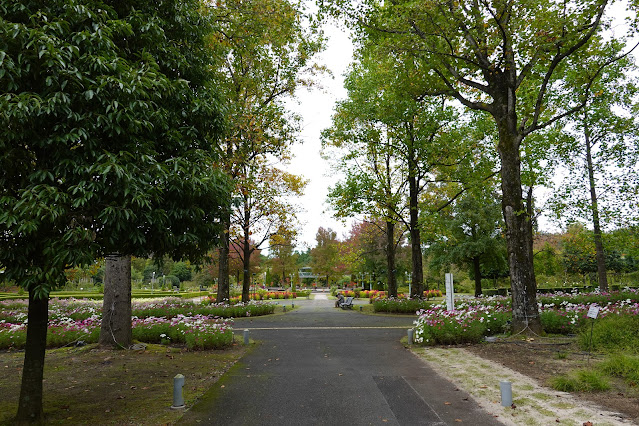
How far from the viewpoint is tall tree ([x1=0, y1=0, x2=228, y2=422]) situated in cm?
315

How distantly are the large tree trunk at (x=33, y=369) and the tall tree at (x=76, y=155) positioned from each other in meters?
0.01

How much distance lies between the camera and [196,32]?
5.25 metres

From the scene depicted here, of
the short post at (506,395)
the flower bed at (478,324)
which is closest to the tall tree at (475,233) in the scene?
the flower bed at (478,324)

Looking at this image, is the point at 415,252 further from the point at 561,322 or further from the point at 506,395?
the point at 506,395

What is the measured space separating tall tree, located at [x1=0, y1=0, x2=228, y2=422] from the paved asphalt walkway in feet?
7.98

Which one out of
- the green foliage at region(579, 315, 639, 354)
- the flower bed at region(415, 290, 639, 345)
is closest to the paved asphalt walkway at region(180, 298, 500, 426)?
the flower bed at region(415, 290, 639, 345)

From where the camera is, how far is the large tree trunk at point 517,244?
939 centimetres

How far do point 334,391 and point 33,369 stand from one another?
158 inches

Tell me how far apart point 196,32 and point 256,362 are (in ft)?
21.4

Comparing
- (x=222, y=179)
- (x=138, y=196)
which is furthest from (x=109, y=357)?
(x=138, y=196)

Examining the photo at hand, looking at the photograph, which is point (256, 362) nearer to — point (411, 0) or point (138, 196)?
point (138, 196)

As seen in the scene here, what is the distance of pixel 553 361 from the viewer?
7172mm

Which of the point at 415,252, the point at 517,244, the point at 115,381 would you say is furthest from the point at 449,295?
the point at 115,381

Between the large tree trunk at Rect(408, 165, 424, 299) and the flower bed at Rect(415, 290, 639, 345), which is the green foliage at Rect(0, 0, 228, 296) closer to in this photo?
the flower bed at Rect(415, 290, 639, 345)
